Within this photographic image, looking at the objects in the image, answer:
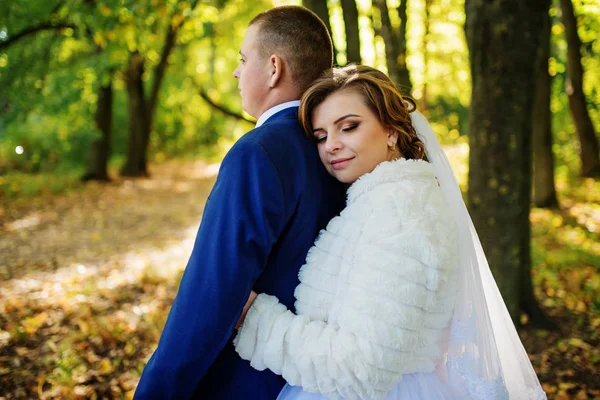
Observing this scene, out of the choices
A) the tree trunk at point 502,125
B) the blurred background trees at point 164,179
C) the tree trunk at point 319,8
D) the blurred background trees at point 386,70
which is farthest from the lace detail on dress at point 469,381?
the tree trunk at point 319,8

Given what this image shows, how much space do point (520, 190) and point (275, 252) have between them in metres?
3.25

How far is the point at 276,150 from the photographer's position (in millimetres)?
1672

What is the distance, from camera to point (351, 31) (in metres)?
5.58

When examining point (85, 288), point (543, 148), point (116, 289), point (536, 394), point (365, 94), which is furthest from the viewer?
point (543, 148)

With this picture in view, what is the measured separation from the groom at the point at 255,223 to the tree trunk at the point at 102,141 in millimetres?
13738

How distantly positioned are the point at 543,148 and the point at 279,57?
356 inches

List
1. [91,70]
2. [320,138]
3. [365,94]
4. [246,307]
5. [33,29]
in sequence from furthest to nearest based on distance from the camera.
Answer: [91,70] < [33,29] < [320,138] < [365,94] < [246,307]

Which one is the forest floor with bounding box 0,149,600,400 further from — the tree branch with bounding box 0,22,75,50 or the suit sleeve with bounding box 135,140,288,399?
the tree branch with bounding box 0,22,75,50

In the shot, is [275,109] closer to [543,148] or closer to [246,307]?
[246,307]

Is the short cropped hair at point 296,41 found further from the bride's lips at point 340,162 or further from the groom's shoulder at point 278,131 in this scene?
the bride's lips at point 340,162

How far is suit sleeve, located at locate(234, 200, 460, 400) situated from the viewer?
1519mm

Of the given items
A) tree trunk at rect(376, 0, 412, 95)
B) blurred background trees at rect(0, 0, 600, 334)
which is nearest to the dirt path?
blurred background trees at rect(0, 0, 600, 334)

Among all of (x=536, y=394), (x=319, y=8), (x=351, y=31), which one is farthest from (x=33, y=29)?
(x=536, y=394)

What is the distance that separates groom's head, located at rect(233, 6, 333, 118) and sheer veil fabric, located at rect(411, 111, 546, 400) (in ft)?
1.80
